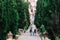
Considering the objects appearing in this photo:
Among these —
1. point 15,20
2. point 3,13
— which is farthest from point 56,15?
point 15,20

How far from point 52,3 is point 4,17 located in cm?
422

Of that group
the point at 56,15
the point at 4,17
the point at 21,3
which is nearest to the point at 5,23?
the point at 4,17

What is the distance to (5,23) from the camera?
70.2ft

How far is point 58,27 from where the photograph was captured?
51.1ft

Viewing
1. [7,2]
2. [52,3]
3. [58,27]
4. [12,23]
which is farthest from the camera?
[12,23]

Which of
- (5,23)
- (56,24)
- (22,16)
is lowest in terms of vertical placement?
(22,16)

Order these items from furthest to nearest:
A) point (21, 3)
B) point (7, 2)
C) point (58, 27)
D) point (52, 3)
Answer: point (21, 3), point (7, 2), point (52, 3), point (58, 27)

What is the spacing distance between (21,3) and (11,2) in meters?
9.04

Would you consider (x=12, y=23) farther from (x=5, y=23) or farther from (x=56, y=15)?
(x=56, y=15)

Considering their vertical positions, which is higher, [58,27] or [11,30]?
[58,27]

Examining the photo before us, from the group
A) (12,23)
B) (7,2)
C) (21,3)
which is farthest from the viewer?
(21,3)

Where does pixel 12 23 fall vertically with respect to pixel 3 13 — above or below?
below

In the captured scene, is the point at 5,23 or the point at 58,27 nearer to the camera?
the point at 58,27

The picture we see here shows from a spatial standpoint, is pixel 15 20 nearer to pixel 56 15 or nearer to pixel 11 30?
pixel 11 30
